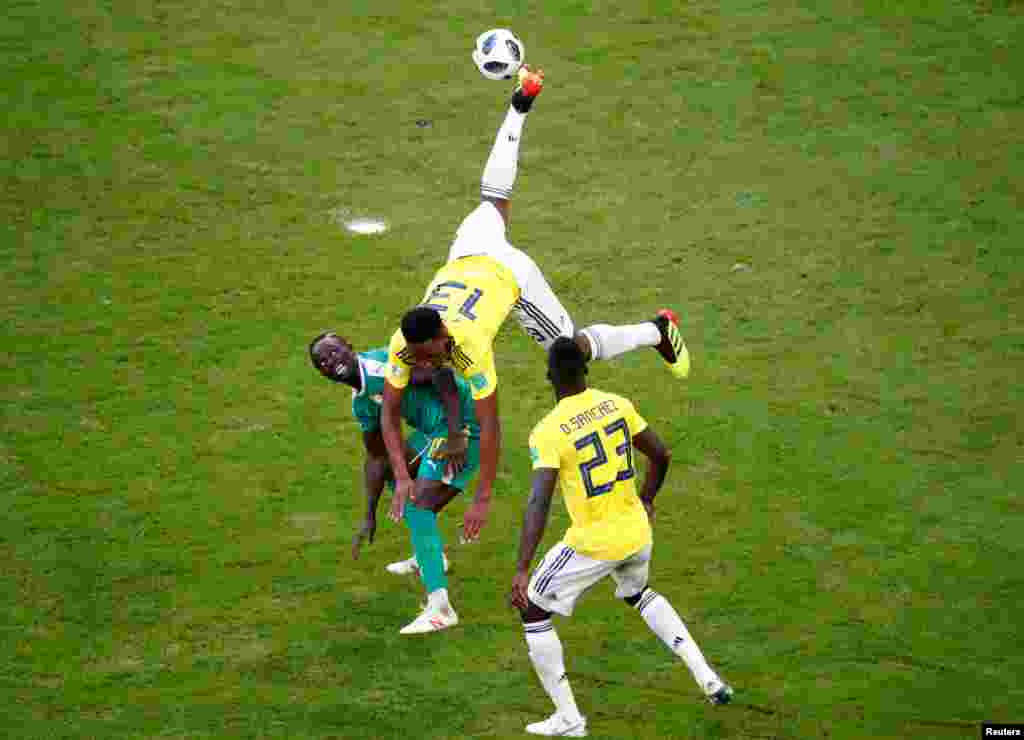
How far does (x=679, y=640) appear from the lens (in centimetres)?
877

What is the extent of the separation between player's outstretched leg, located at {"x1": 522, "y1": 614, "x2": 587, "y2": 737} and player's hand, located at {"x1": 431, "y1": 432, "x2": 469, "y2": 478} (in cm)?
160

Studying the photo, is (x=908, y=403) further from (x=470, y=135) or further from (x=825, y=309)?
(x=470, y=135)

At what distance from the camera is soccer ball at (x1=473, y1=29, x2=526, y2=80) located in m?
12.7

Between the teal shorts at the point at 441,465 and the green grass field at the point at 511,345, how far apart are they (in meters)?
0.97

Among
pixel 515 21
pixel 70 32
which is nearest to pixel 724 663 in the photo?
pixel 515 21

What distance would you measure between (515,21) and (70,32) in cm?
608

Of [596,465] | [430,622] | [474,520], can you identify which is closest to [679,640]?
[596,465]

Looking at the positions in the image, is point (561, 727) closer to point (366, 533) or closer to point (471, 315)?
point (366, 533)

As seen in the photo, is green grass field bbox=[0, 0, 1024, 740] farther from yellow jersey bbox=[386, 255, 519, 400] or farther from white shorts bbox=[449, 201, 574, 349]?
yellow jersey bbox=[386, 255, 519, 400]

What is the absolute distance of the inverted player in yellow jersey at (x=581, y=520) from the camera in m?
Result: 8.32

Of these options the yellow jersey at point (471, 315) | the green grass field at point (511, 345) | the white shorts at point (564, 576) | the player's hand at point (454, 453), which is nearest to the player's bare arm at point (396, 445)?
the yellow jersey at point (471, 315)

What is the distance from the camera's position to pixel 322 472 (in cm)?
1180

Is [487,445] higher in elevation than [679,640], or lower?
higher

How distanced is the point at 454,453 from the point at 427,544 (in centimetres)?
68
